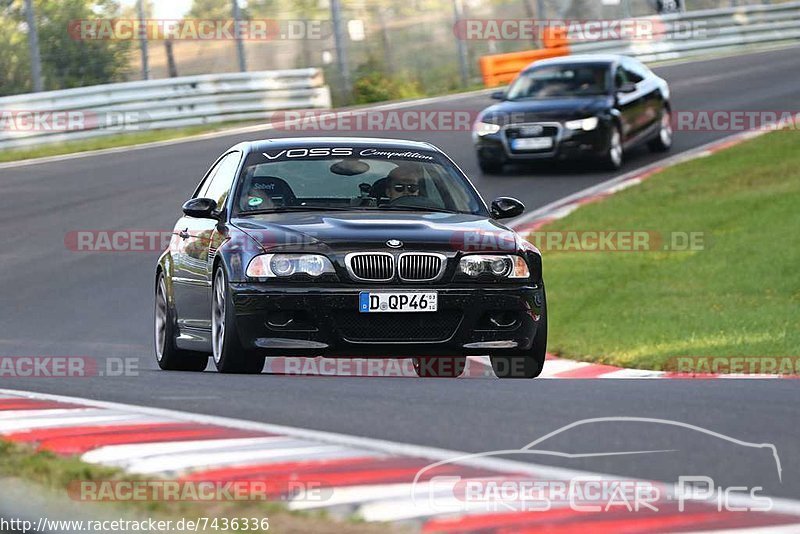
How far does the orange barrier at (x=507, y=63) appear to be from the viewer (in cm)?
3634

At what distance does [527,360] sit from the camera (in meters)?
9.49

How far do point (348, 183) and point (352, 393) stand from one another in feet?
8.57

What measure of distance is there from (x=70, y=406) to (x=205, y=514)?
9.76ft

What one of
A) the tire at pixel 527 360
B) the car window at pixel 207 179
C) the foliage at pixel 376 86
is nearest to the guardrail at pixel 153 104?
the foliage at pixel 376 86

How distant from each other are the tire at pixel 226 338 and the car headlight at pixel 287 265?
0.23 meters

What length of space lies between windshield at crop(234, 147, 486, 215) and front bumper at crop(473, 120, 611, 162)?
11.9 m

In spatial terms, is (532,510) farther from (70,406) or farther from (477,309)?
(477,309)

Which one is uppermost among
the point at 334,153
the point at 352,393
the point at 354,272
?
the point at 334,153

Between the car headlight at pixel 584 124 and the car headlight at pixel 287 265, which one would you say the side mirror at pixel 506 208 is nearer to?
the car headlight at pixel 287 265

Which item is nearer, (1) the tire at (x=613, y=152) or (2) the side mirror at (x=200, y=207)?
(2) the side mirror at (x=200, y=207)
